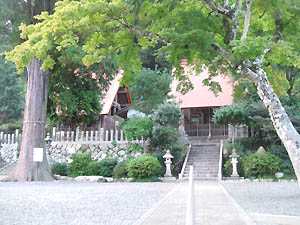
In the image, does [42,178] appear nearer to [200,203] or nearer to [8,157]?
[200,203]

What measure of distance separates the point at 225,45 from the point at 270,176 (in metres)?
8.49

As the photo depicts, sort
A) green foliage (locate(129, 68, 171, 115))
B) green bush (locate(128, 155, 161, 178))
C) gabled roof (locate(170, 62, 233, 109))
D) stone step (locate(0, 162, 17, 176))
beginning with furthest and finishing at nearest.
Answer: green foliage (locate(129, 68, 171, 115)), gabled roof (locate(170, 62, 233, 109)), stone step (locate(0, 162, 17, 176)), green bush (locate(128, 155, 161, 178))

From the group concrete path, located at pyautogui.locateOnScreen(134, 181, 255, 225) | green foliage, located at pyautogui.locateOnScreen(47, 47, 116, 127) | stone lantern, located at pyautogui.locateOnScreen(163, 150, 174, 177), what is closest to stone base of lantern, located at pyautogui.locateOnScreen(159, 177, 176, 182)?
stone lantern, located at pyautogui.locateOnScreen(163, 150, 174, 177)

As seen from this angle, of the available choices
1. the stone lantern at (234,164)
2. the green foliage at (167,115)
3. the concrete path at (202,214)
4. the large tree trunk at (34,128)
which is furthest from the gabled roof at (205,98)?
the concrete path at (202,214)

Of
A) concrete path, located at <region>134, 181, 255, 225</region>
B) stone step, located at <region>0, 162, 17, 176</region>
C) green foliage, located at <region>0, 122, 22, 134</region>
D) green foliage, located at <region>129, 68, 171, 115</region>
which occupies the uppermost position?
green foliage, located at <region>129, 68, 171, 115</region>

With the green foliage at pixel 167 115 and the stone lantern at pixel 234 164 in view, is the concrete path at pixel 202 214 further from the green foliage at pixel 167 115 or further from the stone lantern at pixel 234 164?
the green foliage at pixel 167 115

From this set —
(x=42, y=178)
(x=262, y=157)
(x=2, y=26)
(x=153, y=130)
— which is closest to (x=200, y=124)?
(x=153, y=130)

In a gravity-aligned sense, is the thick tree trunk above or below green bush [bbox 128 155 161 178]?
above

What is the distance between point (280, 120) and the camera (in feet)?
23.2

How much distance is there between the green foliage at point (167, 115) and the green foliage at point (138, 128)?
563 millimetres

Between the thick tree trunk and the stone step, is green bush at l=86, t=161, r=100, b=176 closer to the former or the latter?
the stone step

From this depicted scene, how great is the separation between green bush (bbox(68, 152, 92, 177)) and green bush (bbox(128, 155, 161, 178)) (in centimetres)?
339

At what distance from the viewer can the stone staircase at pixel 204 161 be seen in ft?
53.0

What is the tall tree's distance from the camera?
23.5ft
